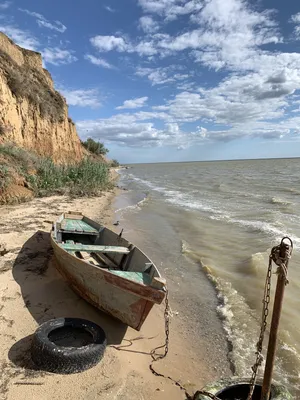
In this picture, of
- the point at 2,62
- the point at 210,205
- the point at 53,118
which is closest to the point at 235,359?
the point at 210,205

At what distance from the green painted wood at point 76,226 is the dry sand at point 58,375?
2.81 feet

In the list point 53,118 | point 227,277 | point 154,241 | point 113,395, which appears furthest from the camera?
point 53,118

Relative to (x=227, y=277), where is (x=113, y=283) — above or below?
above

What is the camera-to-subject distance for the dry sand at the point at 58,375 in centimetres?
362

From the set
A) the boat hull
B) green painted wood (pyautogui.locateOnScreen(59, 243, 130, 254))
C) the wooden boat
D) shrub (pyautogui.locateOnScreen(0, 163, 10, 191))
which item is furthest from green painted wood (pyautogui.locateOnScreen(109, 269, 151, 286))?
shrub (pyautogui.locateOnScreen(0, 163, 10, 191))

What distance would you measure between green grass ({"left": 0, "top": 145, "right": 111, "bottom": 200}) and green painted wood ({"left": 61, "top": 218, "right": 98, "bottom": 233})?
468cm

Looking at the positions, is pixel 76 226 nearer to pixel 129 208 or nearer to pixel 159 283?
pixel 159 283

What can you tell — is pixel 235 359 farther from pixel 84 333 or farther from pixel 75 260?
pixel 75 260

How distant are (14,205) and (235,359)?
10.2m

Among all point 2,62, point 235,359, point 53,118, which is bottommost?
point 235,359

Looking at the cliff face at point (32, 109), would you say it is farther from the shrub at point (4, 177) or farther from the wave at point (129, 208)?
the wave at point (129, 208)

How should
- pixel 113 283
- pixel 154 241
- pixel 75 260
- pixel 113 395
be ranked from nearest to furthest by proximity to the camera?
pixel 113 395 → pixel 113 283 → pixel 75 260 → pixel 154 241

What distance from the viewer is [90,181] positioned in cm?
1875

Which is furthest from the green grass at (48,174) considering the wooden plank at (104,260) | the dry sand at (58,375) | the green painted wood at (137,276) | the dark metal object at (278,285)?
the dark metal object at (278,285)
